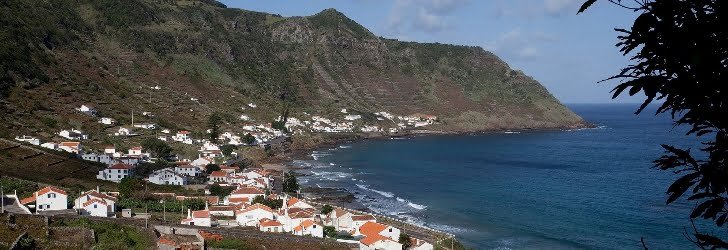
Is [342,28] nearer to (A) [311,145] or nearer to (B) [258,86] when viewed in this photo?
(B) [258,86]

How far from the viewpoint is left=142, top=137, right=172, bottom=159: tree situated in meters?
65.9

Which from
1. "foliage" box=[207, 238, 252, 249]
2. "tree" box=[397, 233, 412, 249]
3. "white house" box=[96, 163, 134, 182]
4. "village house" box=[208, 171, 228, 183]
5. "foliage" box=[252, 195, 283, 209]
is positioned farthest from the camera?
"village house" box=[208, 171, 228, 183]

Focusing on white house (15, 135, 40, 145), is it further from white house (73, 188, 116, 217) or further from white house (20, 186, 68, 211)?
white house (73, 188, 116, 217)

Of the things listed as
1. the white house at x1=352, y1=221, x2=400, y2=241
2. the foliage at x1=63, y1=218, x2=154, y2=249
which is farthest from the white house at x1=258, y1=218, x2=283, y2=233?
the foliage at x1=63, y1=218, x2=154, y2=249

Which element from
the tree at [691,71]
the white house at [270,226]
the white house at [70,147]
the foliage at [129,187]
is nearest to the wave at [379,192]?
the white house at [270,226]

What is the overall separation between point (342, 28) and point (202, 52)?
6636 cm

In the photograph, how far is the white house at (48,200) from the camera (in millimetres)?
33031

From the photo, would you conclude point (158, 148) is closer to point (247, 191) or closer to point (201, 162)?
point (201, 162)

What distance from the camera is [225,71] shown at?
138 metres

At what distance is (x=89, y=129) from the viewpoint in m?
69.8

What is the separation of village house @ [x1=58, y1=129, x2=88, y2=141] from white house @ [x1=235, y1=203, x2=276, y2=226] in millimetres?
32075

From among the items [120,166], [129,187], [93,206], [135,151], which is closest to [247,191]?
[129,187]

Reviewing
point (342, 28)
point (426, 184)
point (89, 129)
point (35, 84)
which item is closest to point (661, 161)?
point (426, 184)

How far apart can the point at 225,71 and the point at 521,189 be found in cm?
9077
